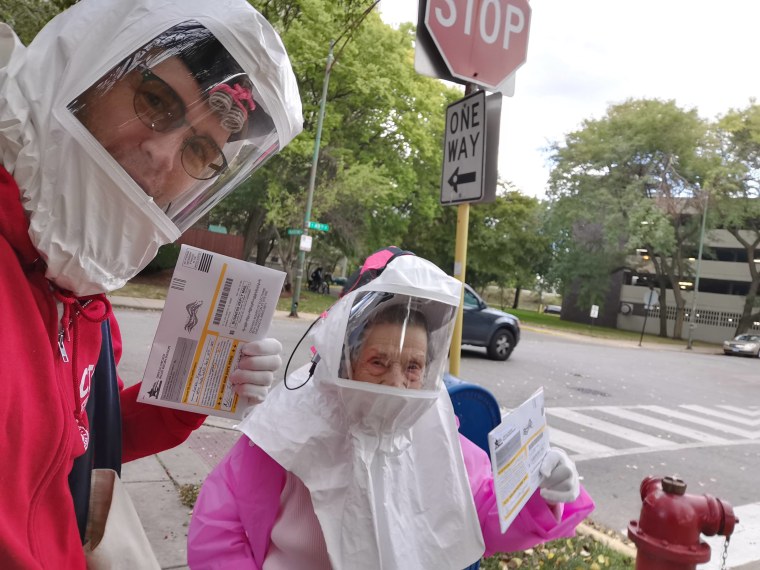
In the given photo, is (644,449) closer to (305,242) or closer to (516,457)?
(516,457)

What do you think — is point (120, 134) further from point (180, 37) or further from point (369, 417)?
point (369, 417)

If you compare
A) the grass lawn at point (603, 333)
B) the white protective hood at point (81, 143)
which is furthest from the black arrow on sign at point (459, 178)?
the grass lawn at point (603, 333)

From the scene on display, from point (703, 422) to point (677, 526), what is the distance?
810 cm

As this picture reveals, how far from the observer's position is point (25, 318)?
88 cm

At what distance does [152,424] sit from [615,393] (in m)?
10.3

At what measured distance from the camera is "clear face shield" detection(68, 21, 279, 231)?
41.4 inches

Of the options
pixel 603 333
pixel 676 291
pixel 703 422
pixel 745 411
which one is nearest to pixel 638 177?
pixel 676 291

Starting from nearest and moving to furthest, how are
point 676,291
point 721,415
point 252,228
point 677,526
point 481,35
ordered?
point 677,526 < point 481,35 < point 721,415 < point 252,228 < point 676,291

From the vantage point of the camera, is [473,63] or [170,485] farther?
[170,485]

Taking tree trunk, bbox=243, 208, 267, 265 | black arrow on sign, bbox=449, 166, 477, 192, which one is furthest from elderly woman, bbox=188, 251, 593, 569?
tree trunk, bbox=243, 208, 267, 265

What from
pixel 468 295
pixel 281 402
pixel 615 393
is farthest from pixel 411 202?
pixel 281 402

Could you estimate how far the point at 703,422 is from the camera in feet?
28.5

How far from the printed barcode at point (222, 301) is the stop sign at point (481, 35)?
2452 millimetres

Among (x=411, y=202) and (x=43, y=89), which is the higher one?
(x=411, y=202)
